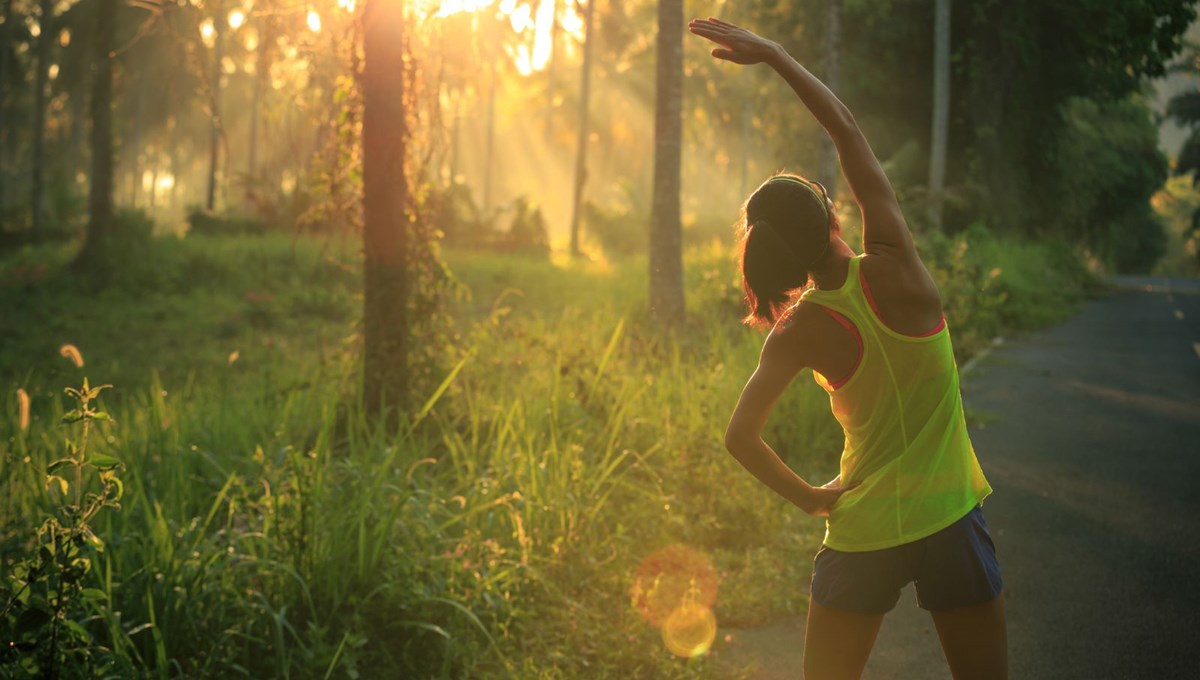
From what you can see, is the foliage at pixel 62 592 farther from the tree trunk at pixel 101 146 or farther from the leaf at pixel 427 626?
the tree trunk at pixel 101 146

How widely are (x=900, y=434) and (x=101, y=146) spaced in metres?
23.3

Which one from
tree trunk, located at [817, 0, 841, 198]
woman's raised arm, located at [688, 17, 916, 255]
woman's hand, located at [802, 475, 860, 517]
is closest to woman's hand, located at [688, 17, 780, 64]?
woman's raised arm, located at [688, 17, 916, 255]

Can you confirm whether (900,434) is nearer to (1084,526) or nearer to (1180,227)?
(1084,526)

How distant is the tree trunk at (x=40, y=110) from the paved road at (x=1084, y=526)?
28.3 m

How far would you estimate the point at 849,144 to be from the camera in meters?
2.81

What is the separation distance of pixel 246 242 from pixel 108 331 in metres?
8.53

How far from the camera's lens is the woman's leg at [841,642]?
9.25 feet

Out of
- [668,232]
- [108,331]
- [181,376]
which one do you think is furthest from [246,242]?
[668,232]

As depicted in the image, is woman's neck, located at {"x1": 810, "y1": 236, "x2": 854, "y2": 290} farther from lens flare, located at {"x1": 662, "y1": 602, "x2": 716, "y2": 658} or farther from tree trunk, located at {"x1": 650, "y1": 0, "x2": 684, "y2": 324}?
tree trunk, located at {"x1": 650, "y1": 0, "x2": 684, "y2": 324}

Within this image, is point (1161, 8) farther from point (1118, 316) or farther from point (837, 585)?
point (837, 585)

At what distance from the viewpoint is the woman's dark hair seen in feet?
9.03

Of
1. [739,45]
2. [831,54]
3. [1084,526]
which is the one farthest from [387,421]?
[831,54]

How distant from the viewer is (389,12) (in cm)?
794

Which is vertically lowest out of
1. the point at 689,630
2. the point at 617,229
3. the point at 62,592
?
the point at 689,630
